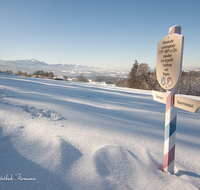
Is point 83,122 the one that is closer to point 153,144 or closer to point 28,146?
point 28,146

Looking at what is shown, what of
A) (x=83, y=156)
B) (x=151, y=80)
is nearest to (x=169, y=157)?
(x=83, y=156)

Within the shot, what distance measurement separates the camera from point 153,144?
1.84 meters

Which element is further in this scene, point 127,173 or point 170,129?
point 170,129

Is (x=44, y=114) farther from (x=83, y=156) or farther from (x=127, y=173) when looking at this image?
(x=127, y=173)

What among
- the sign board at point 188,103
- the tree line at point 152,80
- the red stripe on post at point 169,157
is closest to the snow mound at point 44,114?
the red stripe on post at point 169,157

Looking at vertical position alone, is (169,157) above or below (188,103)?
below

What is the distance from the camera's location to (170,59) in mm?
1342

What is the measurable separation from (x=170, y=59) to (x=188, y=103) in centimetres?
52

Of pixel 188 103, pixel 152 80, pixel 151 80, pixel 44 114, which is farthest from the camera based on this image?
pixel 151 80

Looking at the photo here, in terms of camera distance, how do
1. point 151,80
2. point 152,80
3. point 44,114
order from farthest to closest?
point 151,80 < point 152,80 < point 44,114

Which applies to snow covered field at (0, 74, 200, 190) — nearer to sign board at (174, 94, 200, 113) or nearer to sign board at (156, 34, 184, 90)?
sign board at (174, 94, 200, 113)

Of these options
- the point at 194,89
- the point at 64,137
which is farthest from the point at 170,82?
the point at 194,89

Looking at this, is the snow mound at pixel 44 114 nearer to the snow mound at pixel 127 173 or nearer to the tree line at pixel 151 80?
the snow mound at pixel 127 173

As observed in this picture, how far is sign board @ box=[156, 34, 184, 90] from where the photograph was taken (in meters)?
1.25
